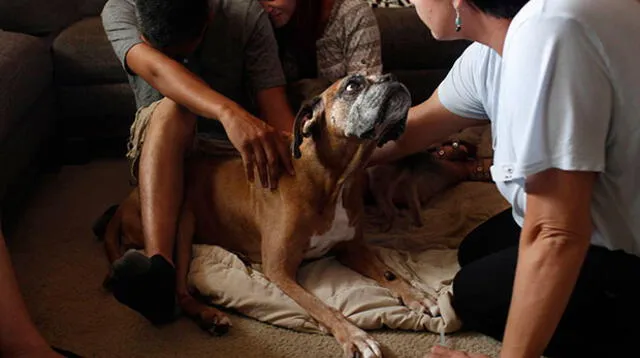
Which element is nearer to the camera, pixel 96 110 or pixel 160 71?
pixel 160 71

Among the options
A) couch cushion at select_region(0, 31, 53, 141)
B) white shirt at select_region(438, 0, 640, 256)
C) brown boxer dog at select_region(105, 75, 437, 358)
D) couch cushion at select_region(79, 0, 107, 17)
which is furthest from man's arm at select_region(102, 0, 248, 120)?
couch cushion at select_region(79, 0, 107, 17)

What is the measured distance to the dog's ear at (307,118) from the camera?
1.68 metres

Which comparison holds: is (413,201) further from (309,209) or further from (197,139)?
(197,139)

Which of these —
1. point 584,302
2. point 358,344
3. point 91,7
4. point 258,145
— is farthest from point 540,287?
point 91,7

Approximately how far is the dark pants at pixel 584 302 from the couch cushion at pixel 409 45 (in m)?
1.16

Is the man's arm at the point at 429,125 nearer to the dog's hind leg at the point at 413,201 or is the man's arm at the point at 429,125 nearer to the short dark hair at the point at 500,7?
the dog's hind leg at the point at 413,201

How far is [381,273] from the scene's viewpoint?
1.86m

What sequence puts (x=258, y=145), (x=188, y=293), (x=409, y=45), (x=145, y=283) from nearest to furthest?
(x=145, y=283) < (x=258, y=145) < (x=188, y=293) < (x=409, y=45)

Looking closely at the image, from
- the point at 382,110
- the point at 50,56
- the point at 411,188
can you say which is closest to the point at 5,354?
the point at 382,110

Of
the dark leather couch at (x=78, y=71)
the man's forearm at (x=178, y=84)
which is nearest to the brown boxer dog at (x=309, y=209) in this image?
the man's forearm at (x=178, y=84)

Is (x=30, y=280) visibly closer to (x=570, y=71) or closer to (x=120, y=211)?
(x=120, y=211)

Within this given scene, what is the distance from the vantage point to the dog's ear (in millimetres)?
1681

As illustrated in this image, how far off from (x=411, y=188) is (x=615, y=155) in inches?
42.1

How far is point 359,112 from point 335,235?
1.27ft
